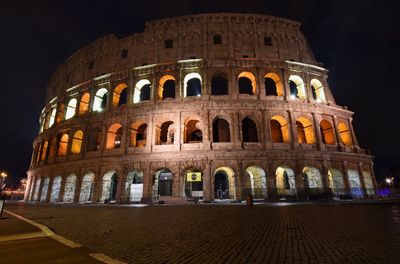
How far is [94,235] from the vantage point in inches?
185

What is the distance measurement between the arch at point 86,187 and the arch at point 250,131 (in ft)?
55.3

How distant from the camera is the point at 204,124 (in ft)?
63.9

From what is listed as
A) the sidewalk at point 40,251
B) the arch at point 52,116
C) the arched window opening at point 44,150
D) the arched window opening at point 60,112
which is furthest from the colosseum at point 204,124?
the sidewalk at point 40,251

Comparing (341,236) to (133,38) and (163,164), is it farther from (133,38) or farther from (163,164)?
(133,38)

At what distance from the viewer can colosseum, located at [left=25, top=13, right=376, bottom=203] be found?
→ 1870 cm

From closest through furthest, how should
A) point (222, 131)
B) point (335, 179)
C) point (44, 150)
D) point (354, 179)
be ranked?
1. point (335, 179)
2. point (354, 179)
3. point (222, 131)
4. point (44, 150)

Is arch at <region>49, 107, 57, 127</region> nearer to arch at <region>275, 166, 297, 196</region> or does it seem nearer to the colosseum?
the colosseum

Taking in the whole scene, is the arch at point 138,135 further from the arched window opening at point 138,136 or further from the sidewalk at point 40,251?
the sidewalk at point 40,251

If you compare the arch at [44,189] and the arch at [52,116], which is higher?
the arch at [52,116]

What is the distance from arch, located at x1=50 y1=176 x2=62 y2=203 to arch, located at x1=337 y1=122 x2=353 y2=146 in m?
31.3

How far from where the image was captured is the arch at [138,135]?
21.3 m

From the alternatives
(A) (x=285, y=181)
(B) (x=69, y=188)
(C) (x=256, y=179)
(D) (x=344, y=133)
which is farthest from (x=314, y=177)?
(B) (x=69, y=188)

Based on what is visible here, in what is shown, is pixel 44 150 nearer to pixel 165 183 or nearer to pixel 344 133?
pixel 165 183

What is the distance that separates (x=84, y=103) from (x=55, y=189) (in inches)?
413
